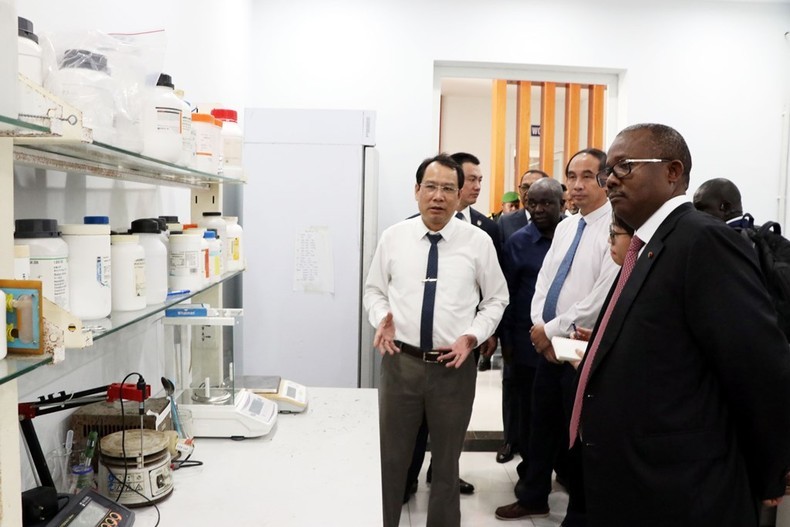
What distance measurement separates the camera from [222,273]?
1.96m

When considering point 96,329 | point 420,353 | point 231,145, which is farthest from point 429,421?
point 96,329

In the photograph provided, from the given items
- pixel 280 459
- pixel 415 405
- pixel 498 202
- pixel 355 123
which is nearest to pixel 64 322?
pixel 280 459

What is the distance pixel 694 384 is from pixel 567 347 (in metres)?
0.73

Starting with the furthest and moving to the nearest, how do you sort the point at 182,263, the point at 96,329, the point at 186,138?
the point at 182,263 < the point at 186,138 < the point at 96,329

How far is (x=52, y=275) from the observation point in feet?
3.18

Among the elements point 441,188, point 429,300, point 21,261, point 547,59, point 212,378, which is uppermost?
point 547,59

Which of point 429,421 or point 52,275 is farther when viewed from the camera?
point 429,421

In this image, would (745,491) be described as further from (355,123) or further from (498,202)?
(498,202)

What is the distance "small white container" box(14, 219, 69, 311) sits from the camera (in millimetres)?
938

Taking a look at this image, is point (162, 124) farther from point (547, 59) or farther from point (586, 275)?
point (547, 59)

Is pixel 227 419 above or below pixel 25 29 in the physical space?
below

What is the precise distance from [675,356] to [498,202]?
3378 mm

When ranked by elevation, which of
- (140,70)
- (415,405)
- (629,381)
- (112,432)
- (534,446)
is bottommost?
(534,446)

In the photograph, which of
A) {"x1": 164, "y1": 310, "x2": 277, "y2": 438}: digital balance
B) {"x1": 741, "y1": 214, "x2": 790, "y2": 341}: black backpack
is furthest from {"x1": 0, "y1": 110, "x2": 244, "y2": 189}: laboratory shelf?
{"x1": 741, "y1": 214, "x2": 790, "y2": 341}: black backpack
